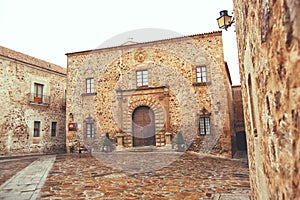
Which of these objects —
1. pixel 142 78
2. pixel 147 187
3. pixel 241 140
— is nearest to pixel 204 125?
pixel 142 78

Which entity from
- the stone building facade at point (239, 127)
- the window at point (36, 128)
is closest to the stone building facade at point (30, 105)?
the window at point (36, 128)

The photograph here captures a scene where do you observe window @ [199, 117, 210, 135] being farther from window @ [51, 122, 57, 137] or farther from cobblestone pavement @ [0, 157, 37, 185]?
window @ [51, 122, 57, 137]

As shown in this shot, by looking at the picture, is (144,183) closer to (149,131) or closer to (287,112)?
(287,112)

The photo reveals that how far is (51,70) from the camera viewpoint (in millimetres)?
18625

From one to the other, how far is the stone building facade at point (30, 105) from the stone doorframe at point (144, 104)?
694cm

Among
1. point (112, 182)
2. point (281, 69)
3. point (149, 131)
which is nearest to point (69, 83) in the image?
point (149, 131)

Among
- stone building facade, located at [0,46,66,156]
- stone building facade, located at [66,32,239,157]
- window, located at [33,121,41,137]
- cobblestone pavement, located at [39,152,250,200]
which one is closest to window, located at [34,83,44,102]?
stone building facade, located at [0,46,66,156]

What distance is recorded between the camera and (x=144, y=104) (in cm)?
1458

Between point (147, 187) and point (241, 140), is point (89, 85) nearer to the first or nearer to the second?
point (147, 187)

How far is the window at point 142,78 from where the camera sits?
14.9 m

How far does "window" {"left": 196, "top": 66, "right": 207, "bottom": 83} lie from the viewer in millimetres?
13664

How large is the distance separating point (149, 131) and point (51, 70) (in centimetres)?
1009

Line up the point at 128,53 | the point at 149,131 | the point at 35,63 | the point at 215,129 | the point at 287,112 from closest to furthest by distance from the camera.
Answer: the point at 287,112, the point at 215,129, the point at 149,131, the point at 128,53, the point at 35,63

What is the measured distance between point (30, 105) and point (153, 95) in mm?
9350
